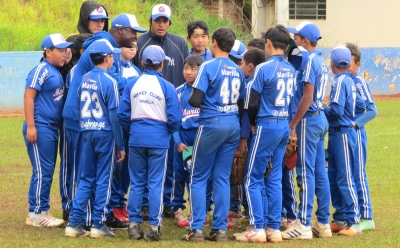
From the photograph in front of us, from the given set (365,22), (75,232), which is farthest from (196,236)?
(365,22)

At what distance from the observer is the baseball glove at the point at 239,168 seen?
7742 mm

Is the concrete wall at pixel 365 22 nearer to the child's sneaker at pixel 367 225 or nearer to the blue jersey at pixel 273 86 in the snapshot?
the child's sneaker at pixel 367 225

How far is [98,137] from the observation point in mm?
7613

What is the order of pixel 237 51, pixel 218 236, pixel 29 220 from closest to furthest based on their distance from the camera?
1. pixel 218 236
2. pixel 29 220
3. pixel 237 51

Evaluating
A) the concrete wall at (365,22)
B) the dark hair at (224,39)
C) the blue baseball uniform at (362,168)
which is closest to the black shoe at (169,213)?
the blue baseball uniform at (362,168)

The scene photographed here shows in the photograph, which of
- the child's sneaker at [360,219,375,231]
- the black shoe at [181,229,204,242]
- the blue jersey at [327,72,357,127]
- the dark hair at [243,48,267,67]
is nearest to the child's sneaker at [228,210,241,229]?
the black shoe at [181,229,204,242]

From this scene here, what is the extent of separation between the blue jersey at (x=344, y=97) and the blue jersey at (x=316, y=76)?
6.7 inches

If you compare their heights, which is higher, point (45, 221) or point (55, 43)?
point (55, 43)

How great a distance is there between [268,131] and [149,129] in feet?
3.95

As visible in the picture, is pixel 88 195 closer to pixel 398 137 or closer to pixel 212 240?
pixel 212 240

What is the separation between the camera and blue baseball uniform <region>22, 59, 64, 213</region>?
323 inches

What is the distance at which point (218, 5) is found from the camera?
32406 mm

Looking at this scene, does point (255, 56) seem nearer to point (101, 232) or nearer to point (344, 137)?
point (344, 137)

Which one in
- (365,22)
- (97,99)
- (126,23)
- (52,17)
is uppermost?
(52,17)
